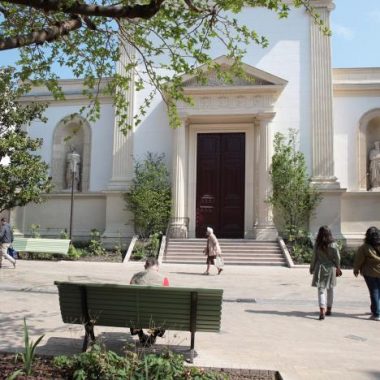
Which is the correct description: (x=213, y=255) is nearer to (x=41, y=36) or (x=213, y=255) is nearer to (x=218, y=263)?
(x=218, y=263)

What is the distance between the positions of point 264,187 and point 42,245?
29.3ft

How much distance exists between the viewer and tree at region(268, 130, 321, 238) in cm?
1908

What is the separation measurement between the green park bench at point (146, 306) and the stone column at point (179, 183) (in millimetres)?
13958

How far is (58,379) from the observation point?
170 inches

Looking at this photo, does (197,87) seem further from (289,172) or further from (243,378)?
(243,378)

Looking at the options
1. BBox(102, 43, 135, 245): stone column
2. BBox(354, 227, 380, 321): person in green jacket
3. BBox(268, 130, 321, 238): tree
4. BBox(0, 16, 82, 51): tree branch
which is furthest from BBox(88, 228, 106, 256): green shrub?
BBox(0, 16, 82, 51): tree branch

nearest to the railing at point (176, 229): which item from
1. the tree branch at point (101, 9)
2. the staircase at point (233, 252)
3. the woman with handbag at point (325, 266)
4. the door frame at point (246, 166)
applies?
the staircase at point (233, 252)

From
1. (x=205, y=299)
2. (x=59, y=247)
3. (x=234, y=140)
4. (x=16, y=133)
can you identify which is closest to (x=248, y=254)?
(x=234, y=140)

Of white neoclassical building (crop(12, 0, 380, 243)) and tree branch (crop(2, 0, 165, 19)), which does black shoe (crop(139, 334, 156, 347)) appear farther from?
white neoclassical building (crop(12, 0, 380, 243))

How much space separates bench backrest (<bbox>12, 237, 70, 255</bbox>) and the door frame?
17.8 feet

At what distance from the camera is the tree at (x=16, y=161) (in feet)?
57.4

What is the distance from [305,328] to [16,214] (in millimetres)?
17750

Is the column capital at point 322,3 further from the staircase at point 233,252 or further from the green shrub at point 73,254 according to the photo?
the green shrub at point 73,254

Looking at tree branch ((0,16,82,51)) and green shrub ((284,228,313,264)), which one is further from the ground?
tree branch ((0,16,82,51))
